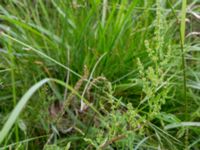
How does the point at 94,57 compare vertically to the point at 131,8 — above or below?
below

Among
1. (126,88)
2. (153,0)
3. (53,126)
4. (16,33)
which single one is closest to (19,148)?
(53,126)

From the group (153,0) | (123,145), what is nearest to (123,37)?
(153,0)

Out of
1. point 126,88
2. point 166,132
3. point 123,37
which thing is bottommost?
point 166,132

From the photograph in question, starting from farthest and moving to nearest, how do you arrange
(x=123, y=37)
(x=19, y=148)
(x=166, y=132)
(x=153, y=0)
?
(x=153, y=0), (x=123, y=37), (x=166, y=132), (x=19, y=148)

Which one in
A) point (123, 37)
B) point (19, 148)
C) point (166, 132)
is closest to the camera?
point (19, 148)

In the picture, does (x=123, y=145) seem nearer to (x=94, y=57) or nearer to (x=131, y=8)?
(x=94, y=57)

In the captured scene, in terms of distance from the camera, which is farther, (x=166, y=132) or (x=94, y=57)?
(x=94, y=57)

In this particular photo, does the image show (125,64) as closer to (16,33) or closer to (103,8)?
(103,8)
